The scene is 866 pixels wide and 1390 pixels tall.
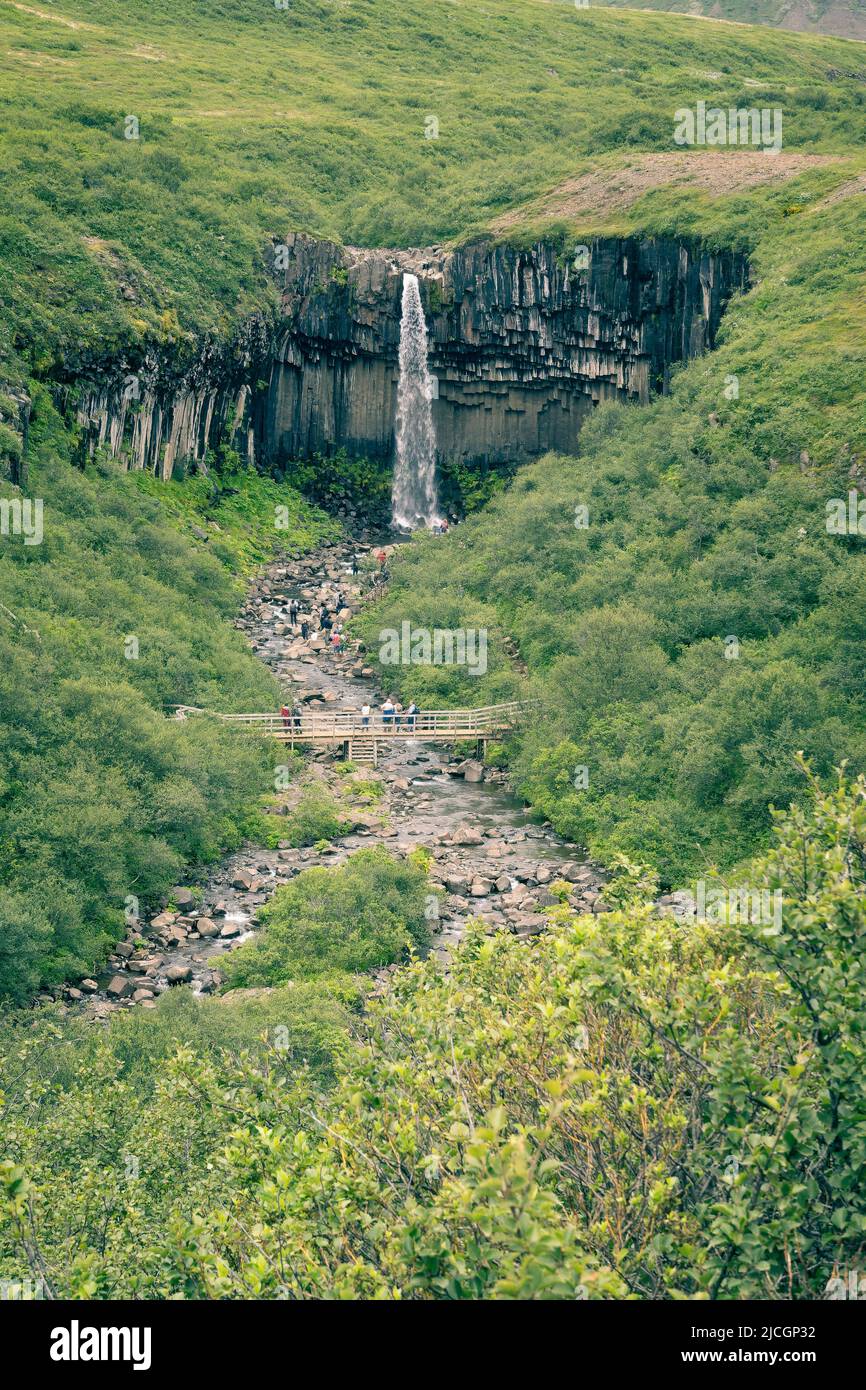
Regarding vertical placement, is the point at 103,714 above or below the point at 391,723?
above

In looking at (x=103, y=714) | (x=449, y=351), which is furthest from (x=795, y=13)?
(x=103, y=714)

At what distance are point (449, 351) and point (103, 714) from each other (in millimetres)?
34980

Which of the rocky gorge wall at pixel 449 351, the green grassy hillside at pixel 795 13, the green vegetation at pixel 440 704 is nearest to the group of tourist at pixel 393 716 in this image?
the green vegetation at pixel 440 704

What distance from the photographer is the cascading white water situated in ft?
226

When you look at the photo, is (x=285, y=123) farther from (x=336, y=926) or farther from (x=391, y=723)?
(x=336, y=926)

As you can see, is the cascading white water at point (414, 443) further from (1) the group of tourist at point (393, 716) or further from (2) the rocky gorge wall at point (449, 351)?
(1) the group of tourist at point (393, 716)

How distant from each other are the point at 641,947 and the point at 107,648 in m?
29.5

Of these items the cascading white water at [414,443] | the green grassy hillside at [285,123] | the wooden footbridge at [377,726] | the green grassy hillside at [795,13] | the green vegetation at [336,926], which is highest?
the green grassy hillside at [795,13]

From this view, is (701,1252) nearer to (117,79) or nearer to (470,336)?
(470,336)

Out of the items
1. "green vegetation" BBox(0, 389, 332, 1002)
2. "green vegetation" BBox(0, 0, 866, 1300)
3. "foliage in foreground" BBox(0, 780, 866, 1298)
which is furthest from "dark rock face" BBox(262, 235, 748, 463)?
"foliage in foreground" BBox(0, 780, 866, 1298)

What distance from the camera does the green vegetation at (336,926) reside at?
1248 inches

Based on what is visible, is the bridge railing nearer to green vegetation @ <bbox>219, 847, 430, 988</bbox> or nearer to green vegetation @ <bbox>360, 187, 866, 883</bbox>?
green vegetation @ <bbox>360, 187, 866, 883</bbox>

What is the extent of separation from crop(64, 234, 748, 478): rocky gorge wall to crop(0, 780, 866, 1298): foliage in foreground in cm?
4301

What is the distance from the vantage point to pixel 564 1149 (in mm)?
15211
